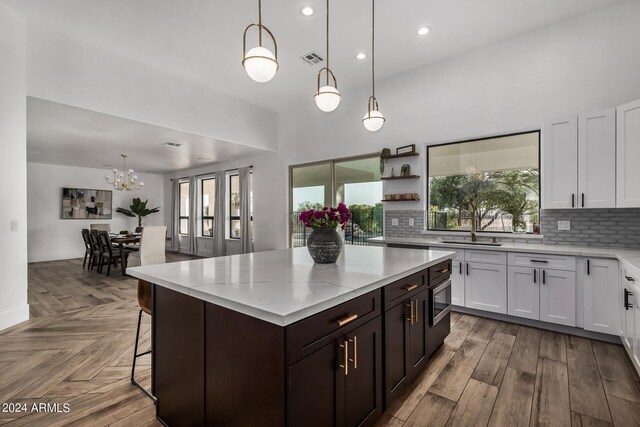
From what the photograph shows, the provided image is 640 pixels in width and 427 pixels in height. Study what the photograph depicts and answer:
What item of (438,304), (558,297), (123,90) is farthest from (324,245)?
(123,90)

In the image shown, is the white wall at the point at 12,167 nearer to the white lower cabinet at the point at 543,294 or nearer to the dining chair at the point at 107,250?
the dining chair at the point at 107,250

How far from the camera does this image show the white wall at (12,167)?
10.3 feet

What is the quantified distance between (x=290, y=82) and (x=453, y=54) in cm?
247

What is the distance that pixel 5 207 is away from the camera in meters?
3.21

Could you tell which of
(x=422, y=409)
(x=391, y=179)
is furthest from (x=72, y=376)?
(x=391, y=179)

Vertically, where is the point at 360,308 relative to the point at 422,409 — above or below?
above

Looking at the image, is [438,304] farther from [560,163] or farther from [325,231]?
[560,163]

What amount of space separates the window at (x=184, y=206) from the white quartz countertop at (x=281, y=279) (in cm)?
799

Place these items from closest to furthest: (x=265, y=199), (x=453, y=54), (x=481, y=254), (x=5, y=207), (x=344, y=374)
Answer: (x=344, y=374) < (x=5, y=207) < (x=481, y=254) < (x=453, y=54) < (x=265, y=199)

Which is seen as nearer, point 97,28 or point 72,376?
point 72,376

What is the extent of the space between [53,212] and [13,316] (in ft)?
19.8

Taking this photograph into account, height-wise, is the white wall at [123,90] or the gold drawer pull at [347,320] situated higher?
the white wall at [123,90]

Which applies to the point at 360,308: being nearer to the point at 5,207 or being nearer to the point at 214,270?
the point at 214,270

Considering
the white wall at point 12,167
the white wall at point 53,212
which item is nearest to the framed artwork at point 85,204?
the white wall at point 53,212
